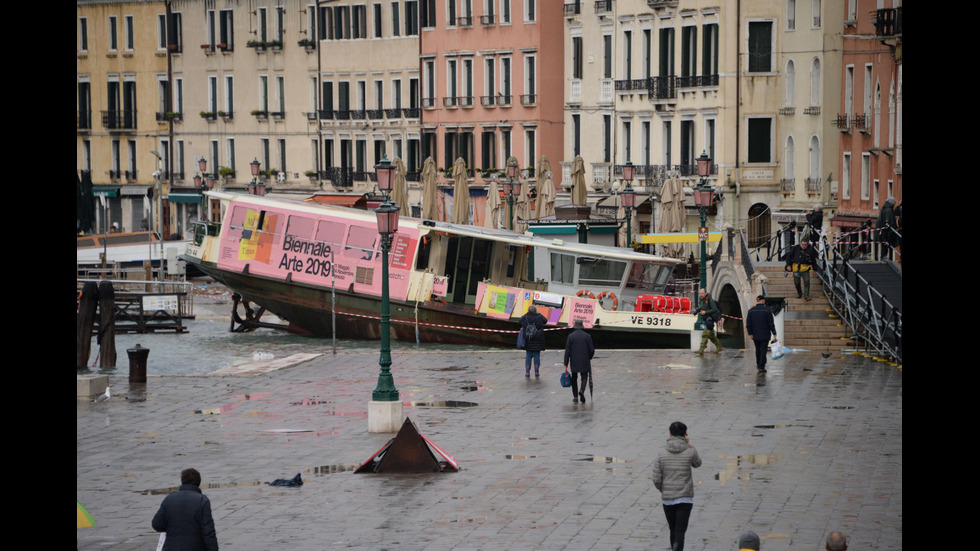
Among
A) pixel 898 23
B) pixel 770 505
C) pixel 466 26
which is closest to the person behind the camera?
pixel 770 505

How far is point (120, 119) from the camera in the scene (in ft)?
285

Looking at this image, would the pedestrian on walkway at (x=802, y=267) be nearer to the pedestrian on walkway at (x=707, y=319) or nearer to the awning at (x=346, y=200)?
the pedestrian on walkway at (x=707, y=319)

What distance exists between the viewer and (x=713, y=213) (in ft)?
192

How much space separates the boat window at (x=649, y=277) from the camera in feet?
138

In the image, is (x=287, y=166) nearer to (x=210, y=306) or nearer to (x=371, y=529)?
(x=210, y=306)

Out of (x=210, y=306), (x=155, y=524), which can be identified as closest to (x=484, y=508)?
(x=155, y=524)

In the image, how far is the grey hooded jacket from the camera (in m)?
16.2

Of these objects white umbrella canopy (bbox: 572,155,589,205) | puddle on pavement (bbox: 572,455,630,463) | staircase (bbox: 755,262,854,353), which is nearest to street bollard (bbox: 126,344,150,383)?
puddle on pavement (bbox: 572,455,630,463)

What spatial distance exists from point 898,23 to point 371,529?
27.9 metres

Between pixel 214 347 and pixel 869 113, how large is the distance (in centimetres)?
1923

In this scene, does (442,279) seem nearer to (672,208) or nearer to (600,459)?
(672,208)

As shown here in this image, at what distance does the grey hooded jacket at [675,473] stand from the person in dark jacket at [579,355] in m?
10.4
